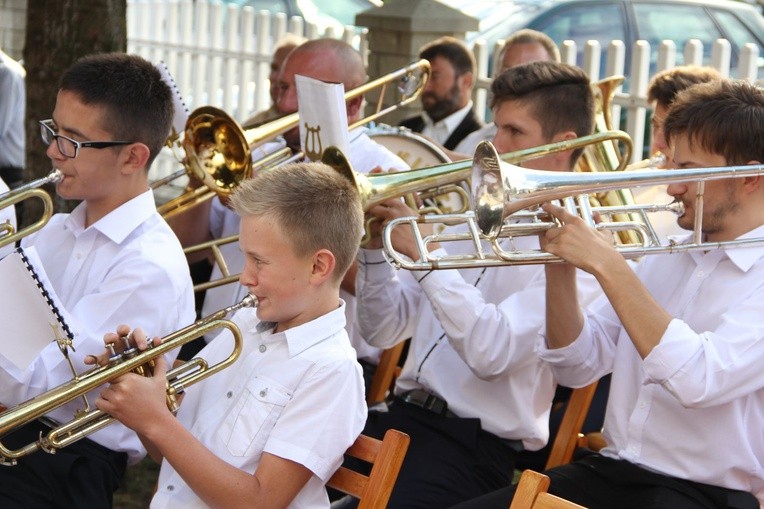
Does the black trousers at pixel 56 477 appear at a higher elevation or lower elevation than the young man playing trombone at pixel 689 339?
lower

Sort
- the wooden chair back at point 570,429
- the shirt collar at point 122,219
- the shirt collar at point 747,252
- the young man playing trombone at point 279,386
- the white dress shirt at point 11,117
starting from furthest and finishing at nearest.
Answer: the white dress shirt at point 11,117 < the wooden chair back at point 570,429 < the shirt collar at point 122,219 < the shirt collar at point 747,252 < the young man playing trombone at point 279,386

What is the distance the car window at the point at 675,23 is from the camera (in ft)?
26.1

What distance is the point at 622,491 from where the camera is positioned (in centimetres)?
296

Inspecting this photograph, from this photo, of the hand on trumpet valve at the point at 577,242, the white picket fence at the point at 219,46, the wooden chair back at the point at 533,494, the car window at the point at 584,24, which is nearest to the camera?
the wooden chair back at the point at 533,494

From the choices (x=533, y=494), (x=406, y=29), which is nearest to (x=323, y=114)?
(x=533, y=494)

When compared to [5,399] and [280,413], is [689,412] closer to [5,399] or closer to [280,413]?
[280,413]

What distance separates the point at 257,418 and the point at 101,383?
1.14 ft

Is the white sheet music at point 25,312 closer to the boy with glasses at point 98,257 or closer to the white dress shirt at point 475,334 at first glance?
the boy with glasses at point 98,257

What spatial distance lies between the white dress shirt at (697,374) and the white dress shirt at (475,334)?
204 mm

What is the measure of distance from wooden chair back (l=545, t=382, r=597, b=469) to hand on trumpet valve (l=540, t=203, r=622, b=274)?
74 cm

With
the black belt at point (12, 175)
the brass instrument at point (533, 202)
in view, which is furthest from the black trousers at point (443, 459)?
the black belt at point (12, 175)

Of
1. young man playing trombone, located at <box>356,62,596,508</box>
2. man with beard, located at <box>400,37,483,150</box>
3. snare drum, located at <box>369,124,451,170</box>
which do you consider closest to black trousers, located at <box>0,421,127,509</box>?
young man playing trombone, located at <box>356,62,596,508</box>

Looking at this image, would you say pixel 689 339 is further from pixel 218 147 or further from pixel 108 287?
pixel 218 147

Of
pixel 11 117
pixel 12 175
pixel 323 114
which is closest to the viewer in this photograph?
pixel 323 114
